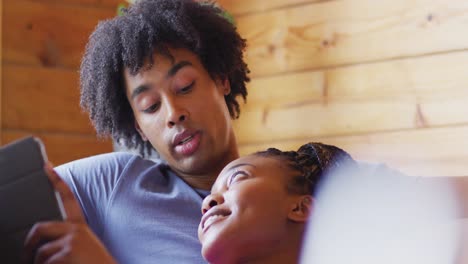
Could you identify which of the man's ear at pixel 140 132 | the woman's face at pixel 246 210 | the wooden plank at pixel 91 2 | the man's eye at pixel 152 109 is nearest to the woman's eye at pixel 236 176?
the woman's face at pixel 246 210

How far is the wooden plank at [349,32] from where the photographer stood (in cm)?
223

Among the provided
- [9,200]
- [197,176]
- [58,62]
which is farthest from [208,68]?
[58,62]

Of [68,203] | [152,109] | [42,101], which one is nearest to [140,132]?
[152,109]

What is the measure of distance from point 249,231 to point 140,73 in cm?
50

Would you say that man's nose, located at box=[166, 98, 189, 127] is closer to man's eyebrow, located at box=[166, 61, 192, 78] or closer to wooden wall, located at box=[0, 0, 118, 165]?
man's eyebrow, located at box=[166, 61, 192, 78]

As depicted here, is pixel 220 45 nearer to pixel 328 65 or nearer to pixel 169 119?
pixel 169 119

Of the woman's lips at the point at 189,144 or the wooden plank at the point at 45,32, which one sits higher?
the wooden plank at the point at 45,32

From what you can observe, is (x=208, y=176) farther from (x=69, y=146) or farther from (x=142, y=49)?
(x=69, y=146)

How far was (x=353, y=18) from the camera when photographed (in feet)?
7.79

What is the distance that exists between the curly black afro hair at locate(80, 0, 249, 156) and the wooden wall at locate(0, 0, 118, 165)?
65 cm

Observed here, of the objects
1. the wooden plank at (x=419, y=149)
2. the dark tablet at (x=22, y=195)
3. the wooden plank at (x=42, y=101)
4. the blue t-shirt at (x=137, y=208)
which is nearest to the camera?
the dark tablet at (x=22, y=195)

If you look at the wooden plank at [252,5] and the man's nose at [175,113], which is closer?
the man's nose at [175,113]

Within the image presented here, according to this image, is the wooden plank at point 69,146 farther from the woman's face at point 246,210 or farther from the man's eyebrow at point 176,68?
the woman's face at point 246,210

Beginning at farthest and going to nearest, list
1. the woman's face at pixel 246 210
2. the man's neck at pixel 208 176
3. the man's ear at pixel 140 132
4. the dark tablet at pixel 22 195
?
the man's ear at pixel 140 132 → the man's neck at pixel 208 176 → the woman's face at pixel 246 210 → the dark tablet at pixel 22 195
